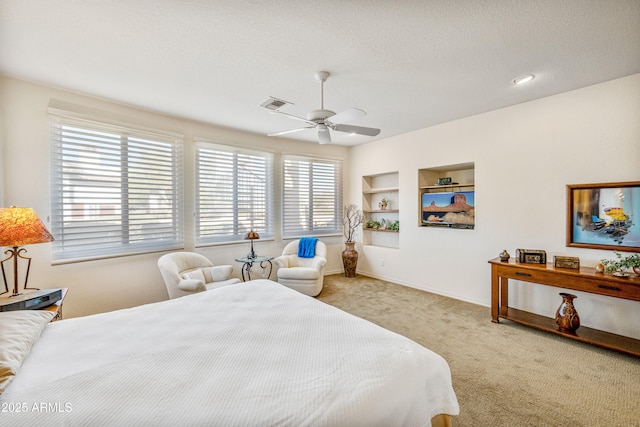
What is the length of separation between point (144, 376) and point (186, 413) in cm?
36

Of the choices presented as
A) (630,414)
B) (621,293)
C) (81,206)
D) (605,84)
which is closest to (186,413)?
(630,414)

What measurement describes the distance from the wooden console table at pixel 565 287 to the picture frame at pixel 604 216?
0.36 meters

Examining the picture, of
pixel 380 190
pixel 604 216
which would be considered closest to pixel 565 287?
pixel 604 216

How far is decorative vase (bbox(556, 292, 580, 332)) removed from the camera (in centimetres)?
269

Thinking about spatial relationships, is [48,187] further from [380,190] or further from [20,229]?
[380,190]

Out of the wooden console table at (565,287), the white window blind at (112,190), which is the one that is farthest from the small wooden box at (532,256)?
the white window blind at (112,190)

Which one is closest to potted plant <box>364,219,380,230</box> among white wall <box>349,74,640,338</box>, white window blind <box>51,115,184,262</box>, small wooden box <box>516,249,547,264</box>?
white wall <box>349,74,640,338</box>

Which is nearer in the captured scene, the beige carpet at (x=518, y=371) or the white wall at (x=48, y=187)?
the beige carpet at (x=518, y=371)

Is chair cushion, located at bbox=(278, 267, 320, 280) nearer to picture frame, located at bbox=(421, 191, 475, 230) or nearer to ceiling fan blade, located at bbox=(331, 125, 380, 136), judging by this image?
picture frame, located at bbox=(421, 191, 475, 230)

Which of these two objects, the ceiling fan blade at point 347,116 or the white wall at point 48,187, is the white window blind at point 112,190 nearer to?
the white wall at point 48,187

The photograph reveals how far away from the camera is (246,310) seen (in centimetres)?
196

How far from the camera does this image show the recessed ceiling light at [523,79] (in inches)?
105

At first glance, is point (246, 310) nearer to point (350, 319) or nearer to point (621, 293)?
point (350, 319)

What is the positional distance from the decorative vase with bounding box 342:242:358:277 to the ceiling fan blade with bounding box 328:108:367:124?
10.7ft
